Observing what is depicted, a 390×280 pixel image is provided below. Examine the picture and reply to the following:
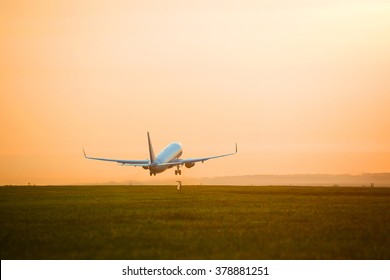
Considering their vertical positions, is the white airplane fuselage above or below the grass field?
above

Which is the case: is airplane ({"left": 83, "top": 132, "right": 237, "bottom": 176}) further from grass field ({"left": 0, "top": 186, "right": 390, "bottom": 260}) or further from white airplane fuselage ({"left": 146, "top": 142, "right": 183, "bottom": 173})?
grass field ({"left": 0, "top": 186, "right": 390, "bottom": 260})

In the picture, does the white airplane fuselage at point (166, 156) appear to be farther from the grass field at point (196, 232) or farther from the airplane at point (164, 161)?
the grass field at point (196, 232)

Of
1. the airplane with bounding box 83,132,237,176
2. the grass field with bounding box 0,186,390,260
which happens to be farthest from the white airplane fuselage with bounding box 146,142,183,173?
the grass field with bounding box 0,186,390,260

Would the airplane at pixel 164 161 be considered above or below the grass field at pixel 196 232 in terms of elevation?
above

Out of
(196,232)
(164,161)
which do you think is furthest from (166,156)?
(196,232)

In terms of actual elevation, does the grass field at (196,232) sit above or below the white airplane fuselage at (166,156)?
below

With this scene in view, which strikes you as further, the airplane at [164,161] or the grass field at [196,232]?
the airplane at [164,161]

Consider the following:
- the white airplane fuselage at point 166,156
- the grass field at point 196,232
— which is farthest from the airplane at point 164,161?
the grass field at point 196,232

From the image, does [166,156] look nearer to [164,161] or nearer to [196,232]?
[164,161]

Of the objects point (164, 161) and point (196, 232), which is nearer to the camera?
point (196, 232)

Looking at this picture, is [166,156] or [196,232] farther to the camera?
[166,156]

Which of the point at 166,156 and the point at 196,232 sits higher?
the point at 166,156
